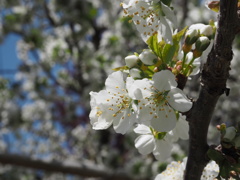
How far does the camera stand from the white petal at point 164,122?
2.96 ft

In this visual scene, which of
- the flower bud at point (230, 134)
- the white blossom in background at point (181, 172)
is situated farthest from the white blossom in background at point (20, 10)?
the flower bud at point (230, 134)

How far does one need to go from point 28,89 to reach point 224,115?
8.17 feet

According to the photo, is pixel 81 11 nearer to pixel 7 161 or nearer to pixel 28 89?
pixel 28 89

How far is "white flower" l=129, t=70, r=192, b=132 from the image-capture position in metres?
0.89

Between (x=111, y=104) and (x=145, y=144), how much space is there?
166mm

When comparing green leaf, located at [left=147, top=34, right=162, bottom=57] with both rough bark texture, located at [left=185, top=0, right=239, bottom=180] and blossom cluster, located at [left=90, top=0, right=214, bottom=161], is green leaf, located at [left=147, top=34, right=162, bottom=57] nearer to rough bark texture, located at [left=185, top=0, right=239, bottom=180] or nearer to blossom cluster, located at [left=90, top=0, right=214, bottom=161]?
blossom cluster, located at [left=90, top=0, right=214, bottom=161]

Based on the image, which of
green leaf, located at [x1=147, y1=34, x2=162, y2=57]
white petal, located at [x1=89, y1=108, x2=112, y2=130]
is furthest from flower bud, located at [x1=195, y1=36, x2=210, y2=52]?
white petal, located at [x1=89, y1=108, x2=112, y2=130]

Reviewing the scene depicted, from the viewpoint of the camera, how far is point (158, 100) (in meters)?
0.97

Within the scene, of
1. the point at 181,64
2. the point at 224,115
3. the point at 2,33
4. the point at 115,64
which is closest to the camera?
the point at 181,64

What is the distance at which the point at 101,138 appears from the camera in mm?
5199

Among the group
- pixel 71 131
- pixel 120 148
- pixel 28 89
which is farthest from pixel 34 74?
pixel 120 148

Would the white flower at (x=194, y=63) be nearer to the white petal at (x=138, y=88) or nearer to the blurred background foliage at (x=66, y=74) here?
the white petal at (x=138, y=88)

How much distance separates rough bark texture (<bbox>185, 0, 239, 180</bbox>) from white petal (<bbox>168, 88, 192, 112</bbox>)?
0.05m

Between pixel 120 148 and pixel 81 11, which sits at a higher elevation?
pixel 81 11
